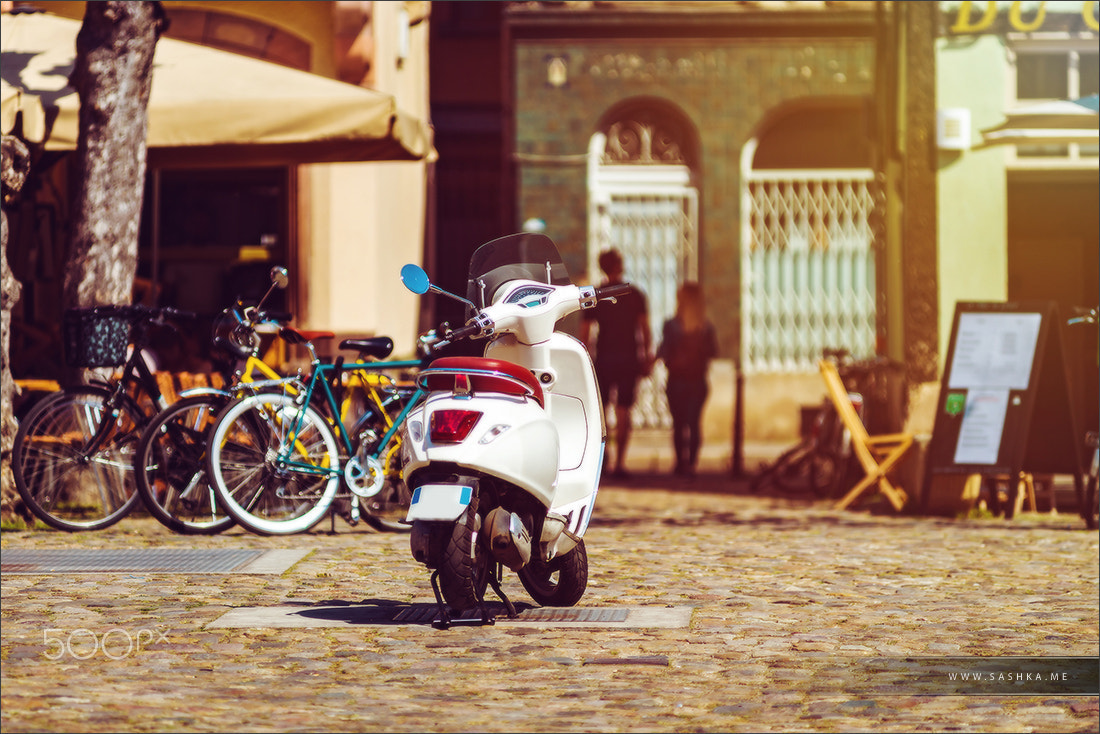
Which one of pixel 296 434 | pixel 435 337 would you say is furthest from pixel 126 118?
pixel 435 337

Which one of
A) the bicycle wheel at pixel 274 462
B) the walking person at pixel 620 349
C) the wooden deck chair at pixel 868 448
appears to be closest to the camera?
the bicycle wheel at pixel 274 462

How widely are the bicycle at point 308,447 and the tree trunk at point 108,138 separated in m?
1.69

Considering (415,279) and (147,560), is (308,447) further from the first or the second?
(415,279)

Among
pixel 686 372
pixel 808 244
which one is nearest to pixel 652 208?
pixel 808 244

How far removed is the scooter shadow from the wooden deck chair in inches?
200

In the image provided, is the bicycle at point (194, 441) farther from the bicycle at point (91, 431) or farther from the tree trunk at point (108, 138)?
the tree trunk at point (108, 138)

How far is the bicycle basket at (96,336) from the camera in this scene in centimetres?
938

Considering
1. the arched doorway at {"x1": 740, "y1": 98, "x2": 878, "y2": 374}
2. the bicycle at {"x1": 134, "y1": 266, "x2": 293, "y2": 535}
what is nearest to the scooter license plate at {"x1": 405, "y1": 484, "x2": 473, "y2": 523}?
the bicycle at {"x1": 134, "y1": 266, "x2": 293, "y2": 535}

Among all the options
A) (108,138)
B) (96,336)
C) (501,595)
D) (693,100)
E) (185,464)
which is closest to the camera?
(501,595)

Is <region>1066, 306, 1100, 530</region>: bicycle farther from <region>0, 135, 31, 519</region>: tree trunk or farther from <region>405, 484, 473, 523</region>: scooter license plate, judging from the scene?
<region>0, 135, 31, 519</region>: tree trunk

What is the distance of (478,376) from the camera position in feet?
21.1

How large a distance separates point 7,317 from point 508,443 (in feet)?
14.7

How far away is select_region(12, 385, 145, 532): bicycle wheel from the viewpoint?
913 centimetres

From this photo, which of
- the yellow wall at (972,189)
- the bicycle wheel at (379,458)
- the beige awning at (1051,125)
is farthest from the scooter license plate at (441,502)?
the yellow wall at (972,189)
